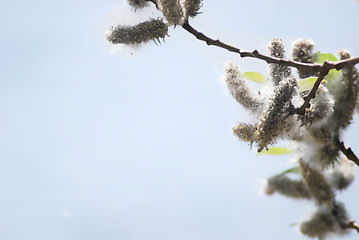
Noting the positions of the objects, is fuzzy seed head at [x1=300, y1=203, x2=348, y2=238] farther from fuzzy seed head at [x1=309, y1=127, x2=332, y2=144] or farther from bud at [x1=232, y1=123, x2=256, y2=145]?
bud at [x1=232, y1=123, x2=256, y2=145]

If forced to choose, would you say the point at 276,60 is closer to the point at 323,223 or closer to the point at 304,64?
the point at 304,64

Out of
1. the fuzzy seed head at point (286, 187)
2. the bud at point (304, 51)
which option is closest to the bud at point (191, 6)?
the bud at point (304, 51)

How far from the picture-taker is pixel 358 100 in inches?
A: 48.6

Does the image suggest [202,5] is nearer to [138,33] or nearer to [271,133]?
[138,33]

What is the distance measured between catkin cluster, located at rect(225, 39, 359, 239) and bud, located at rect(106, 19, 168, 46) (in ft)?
0.81

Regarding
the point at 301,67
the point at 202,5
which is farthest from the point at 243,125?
the point at 202,5

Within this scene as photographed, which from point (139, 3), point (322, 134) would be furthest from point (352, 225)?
point (139, 3)

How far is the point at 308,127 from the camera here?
1155mm

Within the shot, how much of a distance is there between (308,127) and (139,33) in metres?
0.59

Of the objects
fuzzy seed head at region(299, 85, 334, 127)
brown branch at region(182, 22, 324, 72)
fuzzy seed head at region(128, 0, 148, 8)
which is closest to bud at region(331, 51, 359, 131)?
fuzzy seed head at region(299, 85, 334, 127)

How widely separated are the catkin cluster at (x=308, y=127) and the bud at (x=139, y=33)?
0.25m

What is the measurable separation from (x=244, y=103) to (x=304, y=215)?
1.93ft

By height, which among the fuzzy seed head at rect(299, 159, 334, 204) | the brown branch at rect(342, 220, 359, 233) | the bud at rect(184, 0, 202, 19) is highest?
the bud at rect(184, 0, 202, 19)

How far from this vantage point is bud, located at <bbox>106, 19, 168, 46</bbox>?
3.81 ft
